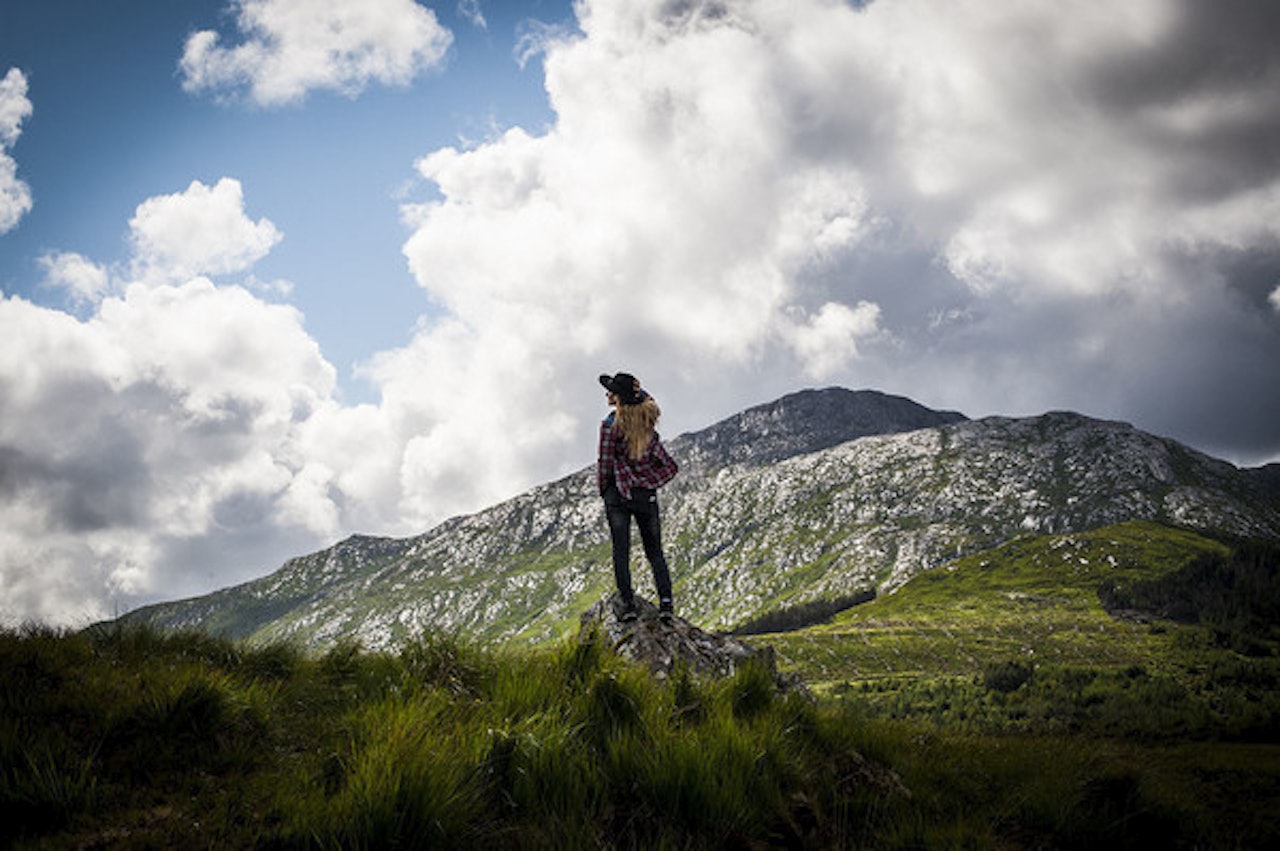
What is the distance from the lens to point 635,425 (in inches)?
428

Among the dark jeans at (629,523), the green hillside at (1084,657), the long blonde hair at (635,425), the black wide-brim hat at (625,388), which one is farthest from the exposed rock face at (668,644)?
the green hillside at (1084,657)

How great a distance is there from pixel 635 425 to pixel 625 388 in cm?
65

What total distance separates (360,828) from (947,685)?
13398 centimetres

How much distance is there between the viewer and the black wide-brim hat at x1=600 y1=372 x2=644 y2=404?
1087 cm

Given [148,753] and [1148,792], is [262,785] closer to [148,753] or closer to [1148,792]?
[148,753]

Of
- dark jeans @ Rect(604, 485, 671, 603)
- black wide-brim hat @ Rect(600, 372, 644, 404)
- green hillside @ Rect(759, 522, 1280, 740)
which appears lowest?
green hillside @ Rect(759, 522, 1280, 740)

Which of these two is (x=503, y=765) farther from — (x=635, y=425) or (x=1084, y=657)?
(x=1084, y=657)

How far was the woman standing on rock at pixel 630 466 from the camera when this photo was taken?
10836 millimetres

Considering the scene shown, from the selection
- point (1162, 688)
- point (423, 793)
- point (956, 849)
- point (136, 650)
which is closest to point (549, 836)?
point (423, 793)

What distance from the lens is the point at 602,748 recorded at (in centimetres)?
488

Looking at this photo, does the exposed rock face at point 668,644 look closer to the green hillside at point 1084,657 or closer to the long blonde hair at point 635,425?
the long blonde hair at point 635,425

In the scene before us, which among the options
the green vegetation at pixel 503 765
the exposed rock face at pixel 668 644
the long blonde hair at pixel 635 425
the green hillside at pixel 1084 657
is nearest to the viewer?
the green vegetation at pixel 503 765

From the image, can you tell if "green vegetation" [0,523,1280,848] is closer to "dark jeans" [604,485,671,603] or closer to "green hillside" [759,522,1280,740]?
"dark jeans" [604,485,671,603]

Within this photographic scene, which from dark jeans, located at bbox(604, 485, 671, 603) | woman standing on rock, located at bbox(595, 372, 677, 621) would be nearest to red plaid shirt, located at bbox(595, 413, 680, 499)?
woman standing on rock, located at bbox(595, 372, 677, 621)
